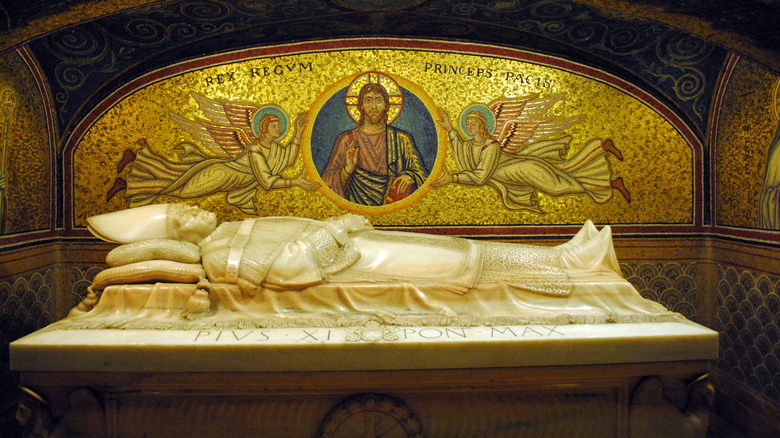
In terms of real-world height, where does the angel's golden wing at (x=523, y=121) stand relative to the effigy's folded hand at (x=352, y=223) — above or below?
above

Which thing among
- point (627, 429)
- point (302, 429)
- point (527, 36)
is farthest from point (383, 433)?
point (527, 36)

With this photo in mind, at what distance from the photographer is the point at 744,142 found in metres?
4.07

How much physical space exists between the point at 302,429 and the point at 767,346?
11.2 feet

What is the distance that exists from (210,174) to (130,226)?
1.06 m

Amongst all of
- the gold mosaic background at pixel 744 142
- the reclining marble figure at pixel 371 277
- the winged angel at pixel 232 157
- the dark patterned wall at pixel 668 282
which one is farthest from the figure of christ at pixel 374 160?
the gold mosaic background at pixel 744 142

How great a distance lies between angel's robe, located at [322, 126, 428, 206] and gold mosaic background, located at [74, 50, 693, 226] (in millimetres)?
181

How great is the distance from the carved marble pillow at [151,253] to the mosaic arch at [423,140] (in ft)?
3.80

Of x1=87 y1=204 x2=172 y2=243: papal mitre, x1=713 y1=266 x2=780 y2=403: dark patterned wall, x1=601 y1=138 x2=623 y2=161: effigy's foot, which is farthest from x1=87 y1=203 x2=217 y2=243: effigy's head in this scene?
x1=713 y1=266 x2=780 y2=403: dark patterned wall

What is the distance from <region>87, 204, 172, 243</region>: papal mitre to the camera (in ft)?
11.7

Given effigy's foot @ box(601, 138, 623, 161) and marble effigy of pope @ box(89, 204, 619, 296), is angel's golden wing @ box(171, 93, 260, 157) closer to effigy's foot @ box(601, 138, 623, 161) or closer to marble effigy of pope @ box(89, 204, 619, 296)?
marble effigy of pope @ box(89, 204, 619, 296)

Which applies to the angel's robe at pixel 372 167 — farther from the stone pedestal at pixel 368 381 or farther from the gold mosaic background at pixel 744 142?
the gold mosaic background at pixel 744 142

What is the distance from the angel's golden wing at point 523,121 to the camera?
460 centimetres

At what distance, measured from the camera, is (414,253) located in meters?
3.52

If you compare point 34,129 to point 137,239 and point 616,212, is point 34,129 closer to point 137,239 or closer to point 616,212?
point 137,239
